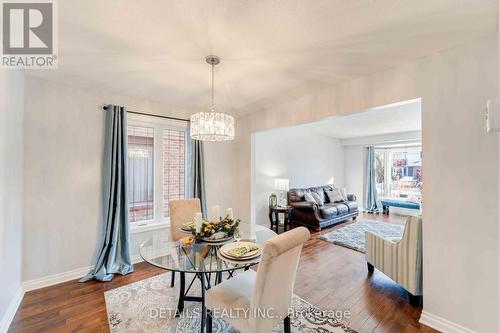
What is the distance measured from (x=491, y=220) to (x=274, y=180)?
13.3ft

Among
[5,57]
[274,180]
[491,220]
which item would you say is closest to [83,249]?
[5,57]

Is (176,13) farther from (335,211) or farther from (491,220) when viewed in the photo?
(335,211)

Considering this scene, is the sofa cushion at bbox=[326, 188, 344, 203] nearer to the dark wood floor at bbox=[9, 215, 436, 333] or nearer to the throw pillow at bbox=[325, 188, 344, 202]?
the throw pillow at bbox=[325, 188, 344, 202]

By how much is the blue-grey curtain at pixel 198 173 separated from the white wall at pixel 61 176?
1325mm

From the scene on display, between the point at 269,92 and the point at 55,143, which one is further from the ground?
the point at 269,92

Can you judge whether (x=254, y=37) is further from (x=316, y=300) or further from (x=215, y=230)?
(x=316, y=300)

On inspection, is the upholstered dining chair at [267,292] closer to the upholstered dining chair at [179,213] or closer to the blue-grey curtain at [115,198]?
the upholstered dining chair at [179,213]

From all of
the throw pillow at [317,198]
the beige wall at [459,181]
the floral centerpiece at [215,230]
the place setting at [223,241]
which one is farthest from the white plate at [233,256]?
the throw pillow at [317,198]

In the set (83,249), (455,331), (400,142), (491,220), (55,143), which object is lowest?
(455,331)

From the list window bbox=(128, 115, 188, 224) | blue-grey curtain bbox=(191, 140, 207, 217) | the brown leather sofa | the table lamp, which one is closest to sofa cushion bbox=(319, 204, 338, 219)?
the brown leather sofa

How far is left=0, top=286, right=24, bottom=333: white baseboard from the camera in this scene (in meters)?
1.86

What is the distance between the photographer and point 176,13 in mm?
1493

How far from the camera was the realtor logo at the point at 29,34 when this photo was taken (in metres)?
1.48

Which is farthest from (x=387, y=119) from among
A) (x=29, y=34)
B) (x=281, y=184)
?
(x=29, y=34)
